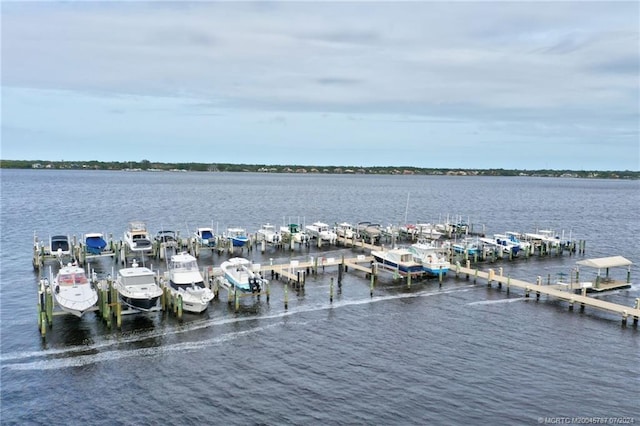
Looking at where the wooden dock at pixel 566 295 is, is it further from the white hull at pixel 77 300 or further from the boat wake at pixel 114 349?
the white hull at pixel 77 300

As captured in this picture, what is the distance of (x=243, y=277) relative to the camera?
41125 millimetres

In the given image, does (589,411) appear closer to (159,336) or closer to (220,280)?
(159,336)

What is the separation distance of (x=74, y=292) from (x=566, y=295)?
35.7 m

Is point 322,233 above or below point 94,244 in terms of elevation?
above

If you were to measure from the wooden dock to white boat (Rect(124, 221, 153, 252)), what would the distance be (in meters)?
31.7

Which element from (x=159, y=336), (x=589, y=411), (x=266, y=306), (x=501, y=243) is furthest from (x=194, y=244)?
(x=589, y=411)

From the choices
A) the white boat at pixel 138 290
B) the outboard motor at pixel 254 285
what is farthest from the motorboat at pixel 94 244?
the outboard motor at pixel 254 285

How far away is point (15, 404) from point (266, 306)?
1831cm

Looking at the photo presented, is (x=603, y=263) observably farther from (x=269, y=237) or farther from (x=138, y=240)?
(x=138, y=240)

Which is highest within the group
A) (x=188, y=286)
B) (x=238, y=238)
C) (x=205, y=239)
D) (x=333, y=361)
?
(x=238, y=238)

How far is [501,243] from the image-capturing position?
62.8m

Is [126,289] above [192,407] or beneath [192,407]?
above

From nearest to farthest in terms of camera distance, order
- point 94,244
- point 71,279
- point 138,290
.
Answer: point 138,290 → point 71,279 → point 94,244

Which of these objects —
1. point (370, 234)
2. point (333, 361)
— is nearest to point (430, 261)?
point (370, 234)
